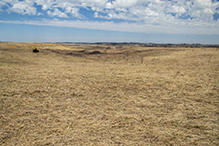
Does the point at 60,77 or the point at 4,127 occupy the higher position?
the point at 60,77

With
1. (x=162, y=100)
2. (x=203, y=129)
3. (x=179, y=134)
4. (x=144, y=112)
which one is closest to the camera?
(x=179, y=134)

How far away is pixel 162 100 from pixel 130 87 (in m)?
2.43

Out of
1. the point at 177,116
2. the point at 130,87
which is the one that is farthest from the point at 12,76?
the point at 177,116

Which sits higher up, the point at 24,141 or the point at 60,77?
the point at 60,77

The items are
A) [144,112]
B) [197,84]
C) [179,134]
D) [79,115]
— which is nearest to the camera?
[179,134]

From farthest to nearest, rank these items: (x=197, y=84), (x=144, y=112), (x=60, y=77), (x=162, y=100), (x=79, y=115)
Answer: (x=60, y=77)
(x=197, y=84)
(x=162, y=100)
(x=144, y=112)
(x=79, y=115)

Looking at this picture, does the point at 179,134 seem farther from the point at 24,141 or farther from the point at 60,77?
the point at 60,77

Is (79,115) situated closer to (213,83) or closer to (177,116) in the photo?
(177,116)

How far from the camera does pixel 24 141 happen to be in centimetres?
460

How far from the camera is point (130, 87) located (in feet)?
33.1

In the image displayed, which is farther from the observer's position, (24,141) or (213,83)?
(213,83)

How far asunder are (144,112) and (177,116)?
4.44 feet

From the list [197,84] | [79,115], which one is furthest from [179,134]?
[197,84]

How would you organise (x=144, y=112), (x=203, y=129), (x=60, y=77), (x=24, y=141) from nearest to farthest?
(x=24, y=141), (x=203, y=129), (x=144, y=112), (x=60, y=77)
